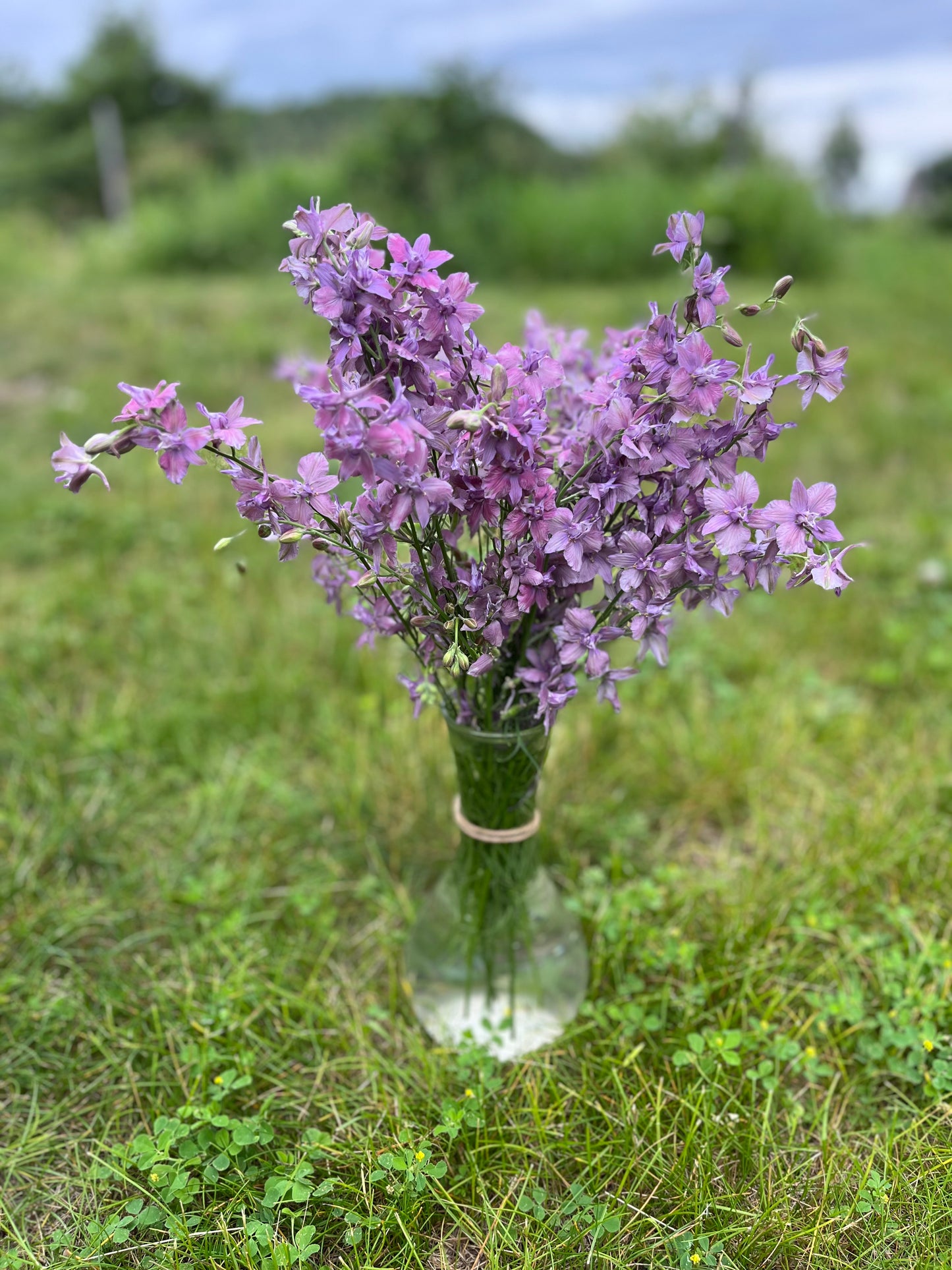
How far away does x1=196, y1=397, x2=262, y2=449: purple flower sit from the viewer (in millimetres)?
1037

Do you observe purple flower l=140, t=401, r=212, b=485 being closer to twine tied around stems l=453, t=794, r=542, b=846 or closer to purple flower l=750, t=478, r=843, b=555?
purple flower l=750, t=478, r=843, b=555

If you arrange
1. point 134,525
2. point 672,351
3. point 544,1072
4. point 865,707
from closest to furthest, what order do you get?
point 672,351
point 544,1072
point 865,707
point 134,525

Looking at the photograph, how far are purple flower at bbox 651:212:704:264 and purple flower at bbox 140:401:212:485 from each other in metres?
0.54

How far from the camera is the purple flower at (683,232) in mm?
1021

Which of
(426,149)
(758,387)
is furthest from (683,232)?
(426,149)

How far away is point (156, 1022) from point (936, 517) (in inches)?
126

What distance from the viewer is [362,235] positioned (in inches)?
39.3

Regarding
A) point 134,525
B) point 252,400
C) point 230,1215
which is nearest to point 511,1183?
point 230,1215

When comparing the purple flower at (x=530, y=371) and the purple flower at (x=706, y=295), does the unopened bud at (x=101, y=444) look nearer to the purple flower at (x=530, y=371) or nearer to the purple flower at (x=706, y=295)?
the purple flower at (x=530, y=371)

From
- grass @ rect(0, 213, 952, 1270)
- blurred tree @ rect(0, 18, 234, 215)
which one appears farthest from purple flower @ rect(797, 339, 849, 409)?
blurred tree @ rect(0, 18, 234, 215)

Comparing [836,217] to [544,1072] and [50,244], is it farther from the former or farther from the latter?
[544,1072]

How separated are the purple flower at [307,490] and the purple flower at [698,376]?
41 centimetres

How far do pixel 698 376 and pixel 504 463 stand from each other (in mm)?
238

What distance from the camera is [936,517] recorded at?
3.53m
